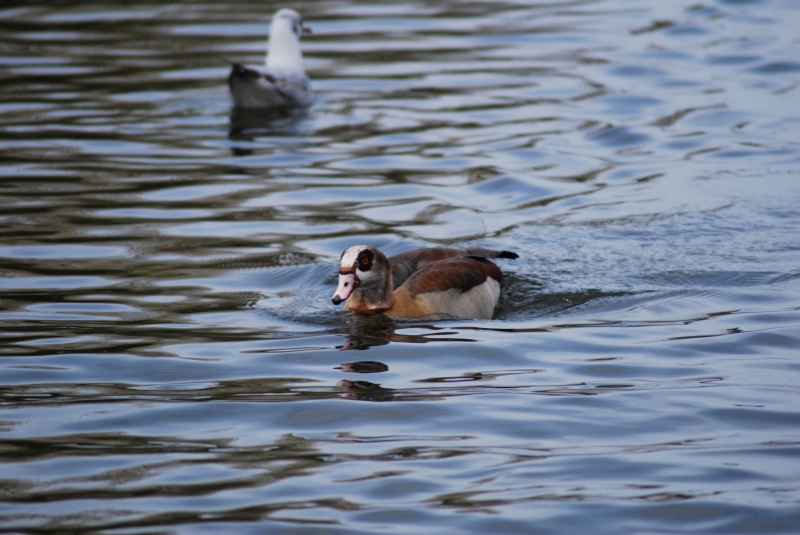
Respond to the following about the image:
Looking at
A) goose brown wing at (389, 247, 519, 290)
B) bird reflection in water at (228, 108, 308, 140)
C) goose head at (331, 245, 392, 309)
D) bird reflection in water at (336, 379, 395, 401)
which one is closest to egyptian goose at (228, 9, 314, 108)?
bird reflection in water at (228, 108, 308, 140)

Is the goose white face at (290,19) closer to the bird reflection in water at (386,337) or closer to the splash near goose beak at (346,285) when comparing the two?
the splash near goose beak at (346,285)

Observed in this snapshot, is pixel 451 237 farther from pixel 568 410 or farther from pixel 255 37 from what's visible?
pixel 255 37

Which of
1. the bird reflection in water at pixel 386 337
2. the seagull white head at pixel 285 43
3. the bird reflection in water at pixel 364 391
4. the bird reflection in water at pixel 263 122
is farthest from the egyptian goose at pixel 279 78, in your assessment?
the bird reflection in water at pixel 364 391

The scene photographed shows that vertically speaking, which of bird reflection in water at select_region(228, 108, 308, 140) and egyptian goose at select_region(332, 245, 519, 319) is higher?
bird reflection in water at select_region(228, 108, 308, 140)

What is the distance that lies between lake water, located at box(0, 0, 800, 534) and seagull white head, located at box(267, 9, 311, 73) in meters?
0.93

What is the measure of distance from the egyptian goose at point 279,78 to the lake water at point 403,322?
41 cm

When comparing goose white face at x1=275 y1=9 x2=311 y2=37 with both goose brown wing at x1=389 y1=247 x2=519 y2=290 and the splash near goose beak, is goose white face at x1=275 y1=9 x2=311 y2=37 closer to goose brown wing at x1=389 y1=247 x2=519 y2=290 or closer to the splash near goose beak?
goose brown wing at x1=389 y1=247 x2=519 y2=290

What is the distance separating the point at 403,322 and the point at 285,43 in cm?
1022

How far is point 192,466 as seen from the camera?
640cm

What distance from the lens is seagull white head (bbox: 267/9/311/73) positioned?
18.4 meters

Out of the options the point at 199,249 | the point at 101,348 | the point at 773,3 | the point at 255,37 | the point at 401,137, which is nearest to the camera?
the point at 101,348

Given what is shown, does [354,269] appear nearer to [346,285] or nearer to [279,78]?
[346,285]

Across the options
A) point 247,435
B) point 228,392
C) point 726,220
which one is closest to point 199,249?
point 228,392

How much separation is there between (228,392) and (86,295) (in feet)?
9.70
